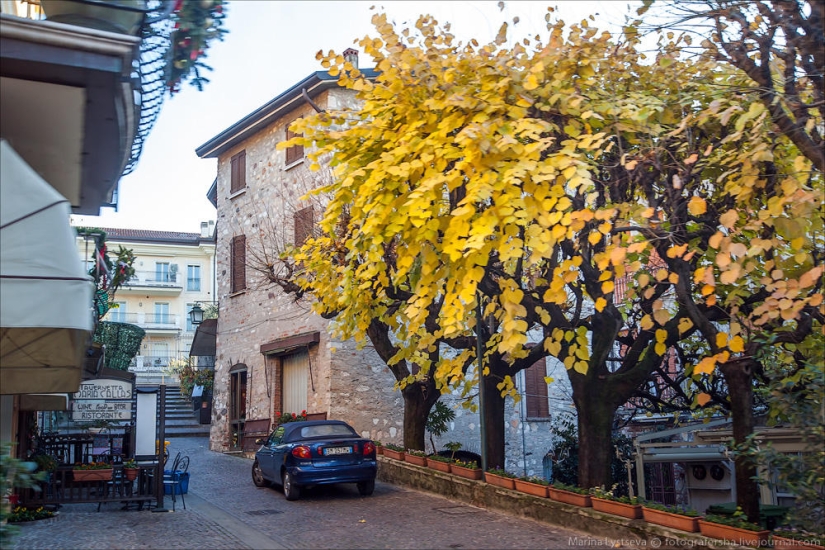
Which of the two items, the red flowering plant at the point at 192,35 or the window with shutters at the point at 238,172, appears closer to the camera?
the red flowering plant at the point at 192,35

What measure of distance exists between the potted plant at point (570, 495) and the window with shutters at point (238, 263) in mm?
14329

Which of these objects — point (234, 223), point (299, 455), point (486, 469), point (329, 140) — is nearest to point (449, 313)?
point (329, 140)

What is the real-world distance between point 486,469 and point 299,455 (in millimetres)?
3216

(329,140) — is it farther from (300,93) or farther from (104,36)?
(300,93)

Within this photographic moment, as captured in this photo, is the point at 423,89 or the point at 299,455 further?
the point at 299,455

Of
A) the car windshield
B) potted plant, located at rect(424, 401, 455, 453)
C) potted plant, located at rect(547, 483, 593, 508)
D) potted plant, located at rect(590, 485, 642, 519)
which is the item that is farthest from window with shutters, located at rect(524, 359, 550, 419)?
potted plant, located at rect(590, 485, 642, 519)

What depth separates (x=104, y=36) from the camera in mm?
6562

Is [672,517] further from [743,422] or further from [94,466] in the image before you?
[94,466]

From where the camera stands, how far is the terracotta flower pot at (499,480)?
12297mm

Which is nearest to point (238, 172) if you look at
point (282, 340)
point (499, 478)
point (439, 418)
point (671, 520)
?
point (282, 340)

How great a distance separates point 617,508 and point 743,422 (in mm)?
1862

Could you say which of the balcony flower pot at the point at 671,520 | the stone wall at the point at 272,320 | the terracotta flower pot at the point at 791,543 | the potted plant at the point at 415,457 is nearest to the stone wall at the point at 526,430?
the stone wall at the point at 272,320

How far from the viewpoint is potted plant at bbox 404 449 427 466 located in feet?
49.3

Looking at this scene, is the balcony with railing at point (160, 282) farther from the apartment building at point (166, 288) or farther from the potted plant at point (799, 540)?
the potted plant at point (799, 540)
